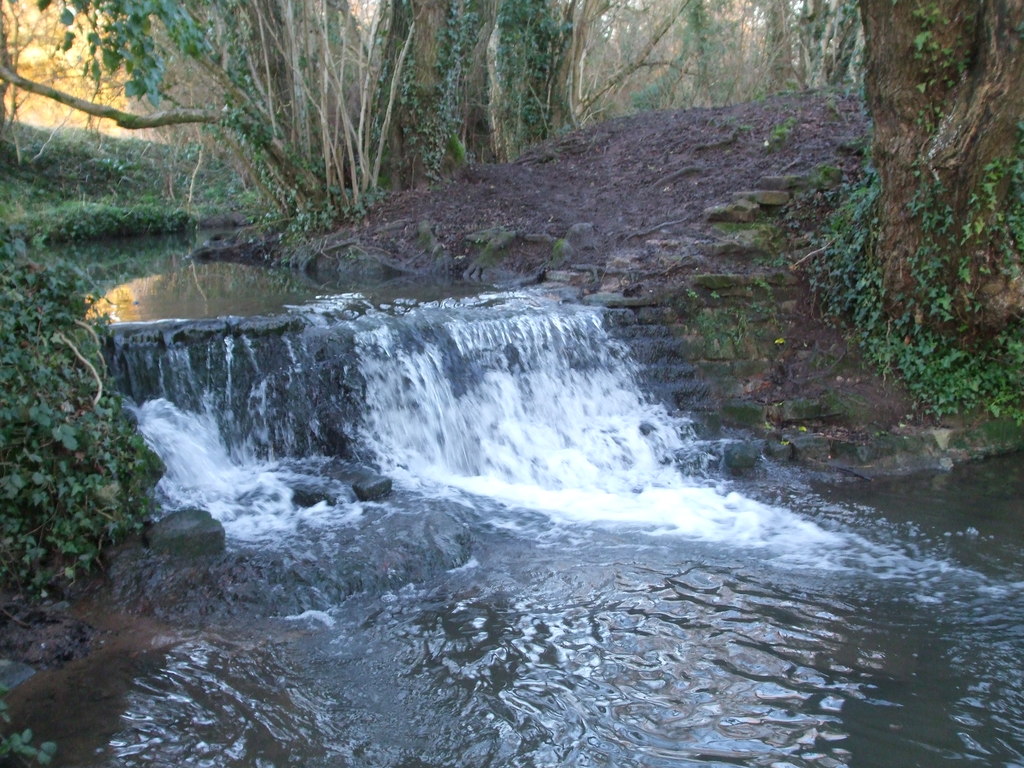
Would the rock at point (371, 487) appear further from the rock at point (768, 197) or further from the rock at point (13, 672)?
the rock at point (768, 197)

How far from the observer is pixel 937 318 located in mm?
7484

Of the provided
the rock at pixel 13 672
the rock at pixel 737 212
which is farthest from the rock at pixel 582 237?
the rock at pixel 13 672

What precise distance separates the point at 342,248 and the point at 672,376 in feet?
19.5

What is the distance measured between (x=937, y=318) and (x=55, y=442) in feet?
23.0

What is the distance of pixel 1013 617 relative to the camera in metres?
4.55

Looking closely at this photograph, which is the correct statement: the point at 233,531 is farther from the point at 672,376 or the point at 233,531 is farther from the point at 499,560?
the point at 672,376

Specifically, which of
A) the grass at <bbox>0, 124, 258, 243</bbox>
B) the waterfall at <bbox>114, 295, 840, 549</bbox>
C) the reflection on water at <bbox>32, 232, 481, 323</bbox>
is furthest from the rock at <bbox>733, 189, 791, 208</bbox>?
the grass at <bbox>0, 124, 258, 243</bbox>

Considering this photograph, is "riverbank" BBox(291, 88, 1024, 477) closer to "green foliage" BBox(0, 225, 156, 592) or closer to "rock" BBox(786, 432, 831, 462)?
"rock" BBox(786, 432, 831, 462)

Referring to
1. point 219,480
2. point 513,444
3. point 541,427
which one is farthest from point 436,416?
point 219,480

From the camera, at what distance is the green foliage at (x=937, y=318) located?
7.15m

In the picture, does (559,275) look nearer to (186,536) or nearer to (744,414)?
(744,414)

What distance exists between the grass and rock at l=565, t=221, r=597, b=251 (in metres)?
9.16

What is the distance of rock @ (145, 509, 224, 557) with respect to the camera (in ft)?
16.3

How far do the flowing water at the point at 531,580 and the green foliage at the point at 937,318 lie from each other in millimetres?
1048
